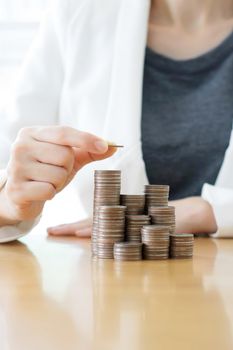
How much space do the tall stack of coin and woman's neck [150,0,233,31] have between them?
992 millimetres

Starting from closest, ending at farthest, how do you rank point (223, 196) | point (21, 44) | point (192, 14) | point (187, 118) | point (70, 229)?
point (70, 229)
point (223, 196)
point (187, 118)
point (192, 14)
point (21, 44)

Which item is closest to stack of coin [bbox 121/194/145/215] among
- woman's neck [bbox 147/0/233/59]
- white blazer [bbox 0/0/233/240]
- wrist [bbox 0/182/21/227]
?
wrist [bbox 0/182/21/227]

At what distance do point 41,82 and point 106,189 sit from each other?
857mm

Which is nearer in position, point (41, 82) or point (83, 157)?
point (83, 157)

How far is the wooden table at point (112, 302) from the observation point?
0.67m

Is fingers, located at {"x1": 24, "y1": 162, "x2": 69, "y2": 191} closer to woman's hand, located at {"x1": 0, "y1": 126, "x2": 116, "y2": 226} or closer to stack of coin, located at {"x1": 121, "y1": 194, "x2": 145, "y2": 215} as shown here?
woman's hand, located at {"x1": 0, "y1": 126, "x2": 116, "y2": 226}

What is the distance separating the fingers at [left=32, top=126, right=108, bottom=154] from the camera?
1253 mm

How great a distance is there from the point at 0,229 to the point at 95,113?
65 cm

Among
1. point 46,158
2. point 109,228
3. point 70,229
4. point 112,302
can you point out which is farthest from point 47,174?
point 112,302

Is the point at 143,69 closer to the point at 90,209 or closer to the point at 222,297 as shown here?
the point at 90,209

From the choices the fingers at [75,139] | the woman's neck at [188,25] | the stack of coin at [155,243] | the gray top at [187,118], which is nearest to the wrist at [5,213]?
the fingers at [75,139]

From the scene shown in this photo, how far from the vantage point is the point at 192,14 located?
215 cm

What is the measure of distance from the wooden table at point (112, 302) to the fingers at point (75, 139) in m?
0.19

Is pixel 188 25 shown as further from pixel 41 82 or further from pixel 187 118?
pixel 41 82
